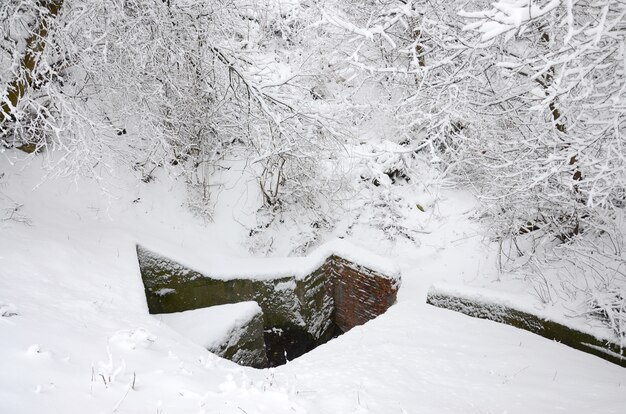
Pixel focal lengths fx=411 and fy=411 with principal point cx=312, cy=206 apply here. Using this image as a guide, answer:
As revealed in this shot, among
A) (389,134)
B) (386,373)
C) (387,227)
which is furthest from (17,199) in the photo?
(389,134)

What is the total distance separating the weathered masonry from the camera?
647 centimetres

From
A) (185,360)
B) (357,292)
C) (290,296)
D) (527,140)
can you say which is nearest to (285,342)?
(290,296)

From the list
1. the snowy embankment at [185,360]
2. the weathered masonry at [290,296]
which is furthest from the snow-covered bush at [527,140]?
the weathered masonry at [290,296]

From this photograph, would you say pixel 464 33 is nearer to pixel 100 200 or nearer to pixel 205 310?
pixel 205 310

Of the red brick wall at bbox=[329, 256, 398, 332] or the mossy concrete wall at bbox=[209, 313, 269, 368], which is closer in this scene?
the mossy concrete wall at bbox=[209, 313, 269, 368]

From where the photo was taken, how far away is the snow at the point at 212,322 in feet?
16.7

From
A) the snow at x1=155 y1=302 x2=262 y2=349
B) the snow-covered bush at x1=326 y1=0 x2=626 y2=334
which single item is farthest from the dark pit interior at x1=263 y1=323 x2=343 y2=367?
the snow-covered bush at x1=326 y1=0 x2=626 y2=334

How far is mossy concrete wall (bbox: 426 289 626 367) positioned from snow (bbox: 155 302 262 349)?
9.21 ft

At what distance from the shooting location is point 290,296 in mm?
6961

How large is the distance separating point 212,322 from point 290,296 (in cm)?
184

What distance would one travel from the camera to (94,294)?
14.7 feet

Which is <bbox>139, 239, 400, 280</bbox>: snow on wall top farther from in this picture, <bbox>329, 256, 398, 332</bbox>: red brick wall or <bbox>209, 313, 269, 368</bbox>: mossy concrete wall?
<bbox>209, 313, 269, 368</bbox>: mossy concrete wall

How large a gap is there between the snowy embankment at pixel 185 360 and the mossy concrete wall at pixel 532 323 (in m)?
0.33

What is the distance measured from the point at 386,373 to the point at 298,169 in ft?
20.6
